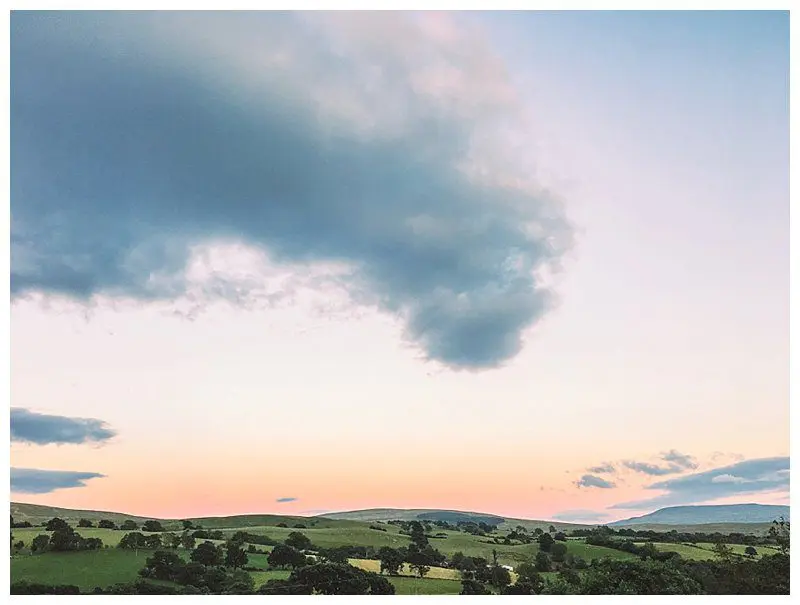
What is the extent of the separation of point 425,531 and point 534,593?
978cm

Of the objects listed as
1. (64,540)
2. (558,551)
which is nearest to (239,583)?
(64,540)

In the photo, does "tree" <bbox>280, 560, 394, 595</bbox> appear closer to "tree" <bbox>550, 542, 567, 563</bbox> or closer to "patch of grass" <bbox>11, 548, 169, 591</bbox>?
"patch of grass" <bbox>11, 548, 169, 591</bbox>

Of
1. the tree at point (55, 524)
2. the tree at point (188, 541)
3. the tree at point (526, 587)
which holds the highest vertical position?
the tree at point (55, 524)

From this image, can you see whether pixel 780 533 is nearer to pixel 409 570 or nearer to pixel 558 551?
pixel 558 551

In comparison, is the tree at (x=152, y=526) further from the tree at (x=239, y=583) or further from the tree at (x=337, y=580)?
the tree at (x=337, y=580)

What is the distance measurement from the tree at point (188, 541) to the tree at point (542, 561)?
62.7 feet

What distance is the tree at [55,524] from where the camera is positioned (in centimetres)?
3773

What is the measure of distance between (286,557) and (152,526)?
8.29m

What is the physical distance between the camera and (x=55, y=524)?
125ft

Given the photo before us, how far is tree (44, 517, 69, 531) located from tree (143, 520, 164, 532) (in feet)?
13.4

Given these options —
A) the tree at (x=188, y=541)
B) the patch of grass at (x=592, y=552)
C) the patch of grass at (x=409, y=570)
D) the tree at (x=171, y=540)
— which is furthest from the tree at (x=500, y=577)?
the tree at (x=171, y=540)

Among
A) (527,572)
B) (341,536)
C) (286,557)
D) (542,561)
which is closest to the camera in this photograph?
(527,572)
